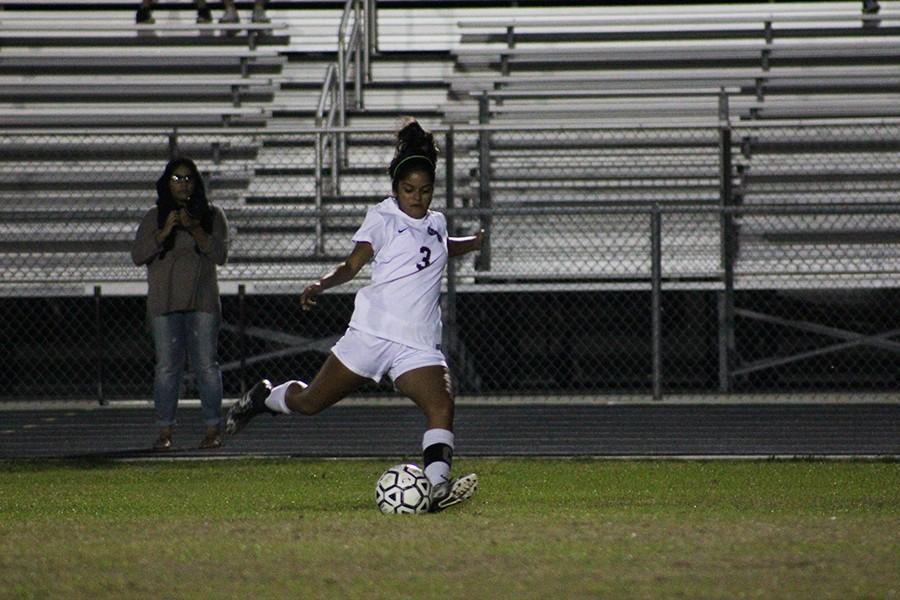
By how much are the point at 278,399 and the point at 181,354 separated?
2.57 metres

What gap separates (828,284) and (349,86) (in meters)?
6.86

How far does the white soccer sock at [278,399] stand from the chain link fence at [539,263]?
6.51 m

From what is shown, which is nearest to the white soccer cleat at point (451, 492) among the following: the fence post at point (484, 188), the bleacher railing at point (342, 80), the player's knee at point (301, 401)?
the player's knee at point (301, 401)

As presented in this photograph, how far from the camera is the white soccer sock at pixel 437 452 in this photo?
709 cm

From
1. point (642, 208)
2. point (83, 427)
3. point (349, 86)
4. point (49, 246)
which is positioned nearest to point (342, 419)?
point (83, 427)

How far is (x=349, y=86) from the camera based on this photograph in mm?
18781

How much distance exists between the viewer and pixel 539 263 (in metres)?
→ 15.4

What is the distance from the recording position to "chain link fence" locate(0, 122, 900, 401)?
14938mm

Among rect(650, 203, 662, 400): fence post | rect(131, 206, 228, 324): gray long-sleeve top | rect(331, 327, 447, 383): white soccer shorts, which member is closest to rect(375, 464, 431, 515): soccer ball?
rect(331, 327, 447, 383): white soccer shorts

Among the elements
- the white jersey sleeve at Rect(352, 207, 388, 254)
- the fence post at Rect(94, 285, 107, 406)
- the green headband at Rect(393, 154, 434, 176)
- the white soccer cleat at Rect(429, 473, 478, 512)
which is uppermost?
the green headband at Rect(393, 154, 434, 176)

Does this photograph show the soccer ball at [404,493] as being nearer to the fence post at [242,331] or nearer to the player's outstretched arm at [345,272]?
the player's outstretched arm at [345,272]

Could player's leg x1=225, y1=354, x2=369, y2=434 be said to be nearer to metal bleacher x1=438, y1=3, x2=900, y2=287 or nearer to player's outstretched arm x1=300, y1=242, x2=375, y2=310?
player's outstretched arm x1=300, y1=242, x2=375, y2=310

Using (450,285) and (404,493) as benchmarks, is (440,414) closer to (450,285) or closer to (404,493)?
(404,493)

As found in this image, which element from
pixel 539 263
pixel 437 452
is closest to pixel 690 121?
pixel 539 263
